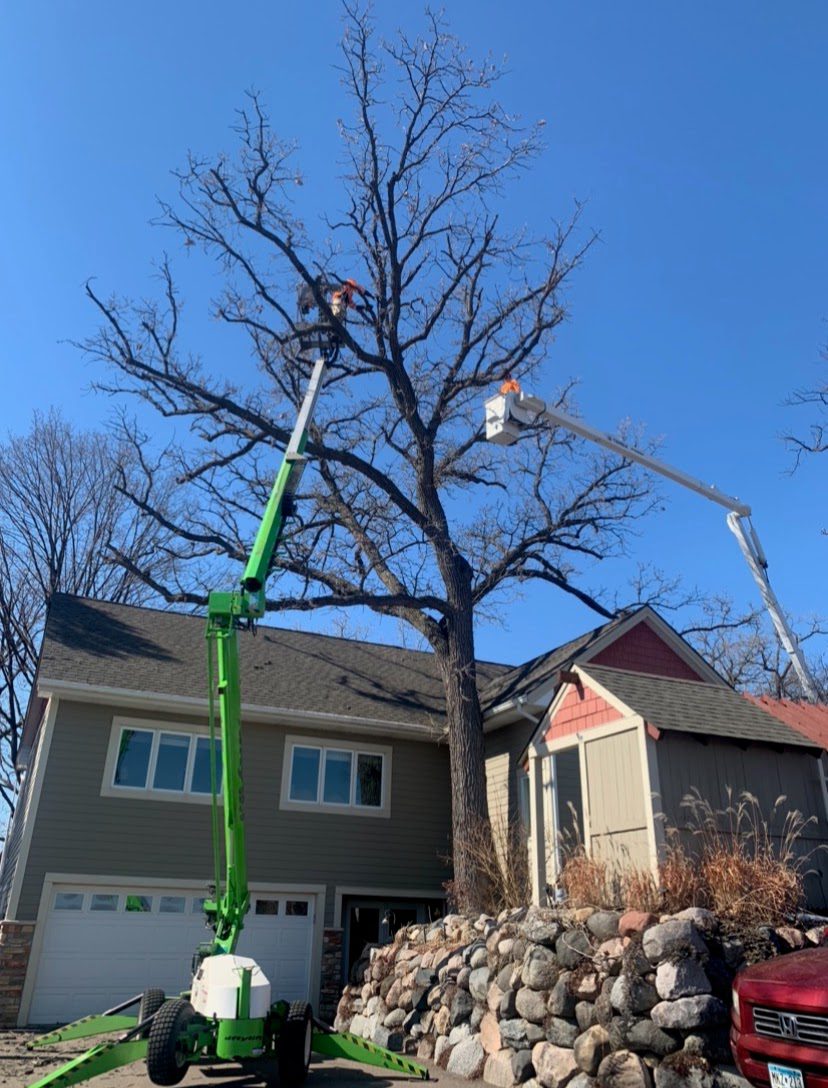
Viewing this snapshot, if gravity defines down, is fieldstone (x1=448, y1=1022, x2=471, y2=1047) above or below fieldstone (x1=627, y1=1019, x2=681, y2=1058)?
below

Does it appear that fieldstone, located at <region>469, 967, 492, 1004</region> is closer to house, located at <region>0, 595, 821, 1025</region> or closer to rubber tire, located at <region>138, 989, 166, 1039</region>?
house, located at <region>0, 595, 821, 1025</region>

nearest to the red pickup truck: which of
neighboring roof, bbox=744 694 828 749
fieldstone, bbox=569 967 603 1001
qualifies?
fieldstone, bbox=569 967 603 1001

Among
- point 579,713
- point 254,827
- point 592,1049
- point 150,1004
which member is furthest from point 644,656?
point 150,1004

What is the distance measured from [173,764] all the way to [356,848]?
3.36 meters

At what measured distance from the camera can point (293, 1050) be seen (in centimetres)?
758

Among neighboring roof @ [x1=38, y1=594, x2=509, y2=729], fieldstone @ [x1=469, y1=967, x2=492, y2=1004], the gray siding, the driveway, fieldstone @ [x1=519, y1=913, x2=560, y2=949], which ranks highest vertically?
neighboring roof @ [x1=38, y1=594, x2=509, y2=729]

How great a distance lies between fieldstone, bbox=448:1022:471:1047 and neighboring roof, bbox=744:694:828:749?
19.4ft

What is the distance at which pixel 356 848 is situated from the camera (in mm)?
14273

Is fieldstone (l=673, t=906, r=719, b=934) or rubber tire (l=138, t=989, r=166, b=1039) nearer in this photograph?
fieldstone (l=673, t=906, r=719, b=934)

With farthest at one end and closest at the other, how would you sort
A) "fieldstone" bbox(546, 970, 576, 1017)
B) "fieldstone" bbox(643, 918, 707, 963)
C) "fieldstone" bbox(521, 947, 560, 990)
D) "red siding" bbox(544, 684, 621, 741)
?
"red siding" bbox(544, 684, 621, 741) < "fieldstone" bbox(521, 947, 560, 990) < "fieldstone" bbox(546, 970, 576, 1017) < "fieldstone" bbox(643, 918, 707, 963)

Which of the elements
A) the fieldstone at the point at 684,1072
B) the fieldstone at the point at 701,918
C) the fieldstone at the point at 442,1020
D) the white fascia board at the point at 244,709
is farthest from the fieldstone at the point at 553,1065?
the white fascia board at the point at 244,709

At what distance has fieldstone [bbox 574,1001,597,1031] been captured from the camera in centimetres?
725

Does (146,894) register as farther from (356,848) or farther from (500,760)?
(500,760)

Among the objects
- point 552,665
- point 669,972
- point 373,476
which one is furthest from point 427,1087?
point 373,476
